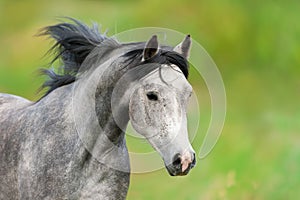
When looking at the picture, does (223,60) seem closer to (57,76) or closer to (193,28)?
(193,28)

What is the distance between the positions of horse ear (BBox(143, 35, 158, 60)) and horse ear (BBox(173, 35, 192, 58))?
26cm

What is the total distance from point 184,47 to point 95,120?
80 cm

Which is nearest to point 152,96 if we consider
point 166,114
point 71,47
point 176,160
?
point 166,114

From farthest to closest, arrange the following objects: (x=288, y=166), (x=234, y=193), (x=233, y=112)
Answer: (x=233, y=112) → (x=288, y=166) → (x=234, y=193)

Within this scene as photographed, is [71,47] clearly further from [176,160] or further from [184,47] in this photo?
[176,160]

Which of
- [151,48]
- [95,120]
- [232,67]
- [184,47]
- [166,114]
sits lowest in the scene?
[95,120]

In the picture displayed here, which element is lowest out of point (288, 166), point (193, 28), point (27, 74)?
point (27, 74)

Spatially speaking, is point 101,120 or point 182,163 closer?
point 182,163

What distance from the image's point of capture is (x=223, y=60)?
1964 cm

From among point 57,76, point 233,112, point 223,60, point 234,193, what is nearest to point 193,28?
point 223,60

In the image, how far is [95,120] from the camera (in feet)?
21.5

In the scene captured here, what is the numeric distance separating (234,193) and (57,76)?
4.40 meters

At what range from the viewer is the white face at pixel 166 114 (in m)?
5.85

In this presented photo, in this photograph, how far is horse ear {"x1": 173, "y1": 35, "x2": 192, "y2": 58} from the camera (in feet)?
21.0
